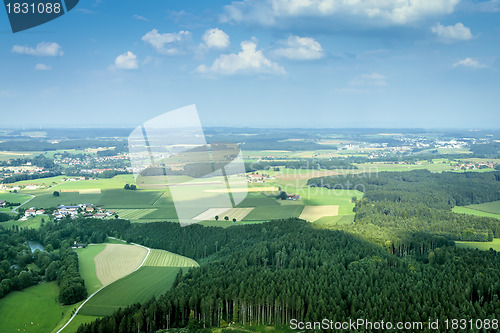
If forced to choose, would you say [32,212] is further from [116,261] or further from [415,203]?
[415,203]

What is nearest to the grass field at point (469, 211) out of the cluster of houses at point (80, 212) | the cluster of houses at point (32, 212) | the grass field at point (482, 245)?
the grass field at point (482, 245)

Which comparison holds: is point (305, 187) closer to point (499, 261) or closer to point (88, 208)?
point (88, 208)

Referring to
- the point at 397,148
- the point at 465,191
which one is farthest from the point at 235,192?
the point at 397,148

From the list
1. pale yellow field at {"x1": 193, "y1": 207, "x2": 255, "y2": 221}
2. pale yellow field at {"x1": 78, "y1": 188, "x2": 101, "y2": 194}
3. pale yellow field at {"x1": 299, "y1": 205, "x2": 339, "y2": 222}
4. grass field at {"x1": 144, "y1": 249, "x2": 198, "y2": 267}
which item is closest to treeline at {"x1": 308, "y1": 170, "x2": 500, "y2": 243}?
pale yellow field at {"x1": 299, "y1": 205, "x2": 339, "y2": 222}

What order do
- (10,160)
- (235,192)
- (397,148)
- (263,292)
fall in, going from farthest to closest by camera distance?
(397,148) → (10,160) → (235,192) → (263,292)

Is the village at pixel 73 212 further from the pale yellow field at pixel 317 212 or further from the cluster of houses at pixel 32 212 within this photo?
the pale yellow field at pixel 317 212

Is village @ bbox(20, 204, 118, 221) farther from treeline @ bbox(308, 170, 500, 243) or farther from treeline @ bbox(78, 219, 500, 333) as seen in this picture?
treeline @ bbox(308, 170, 500, 243)

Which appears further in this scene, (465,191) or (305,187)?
(305,187)
